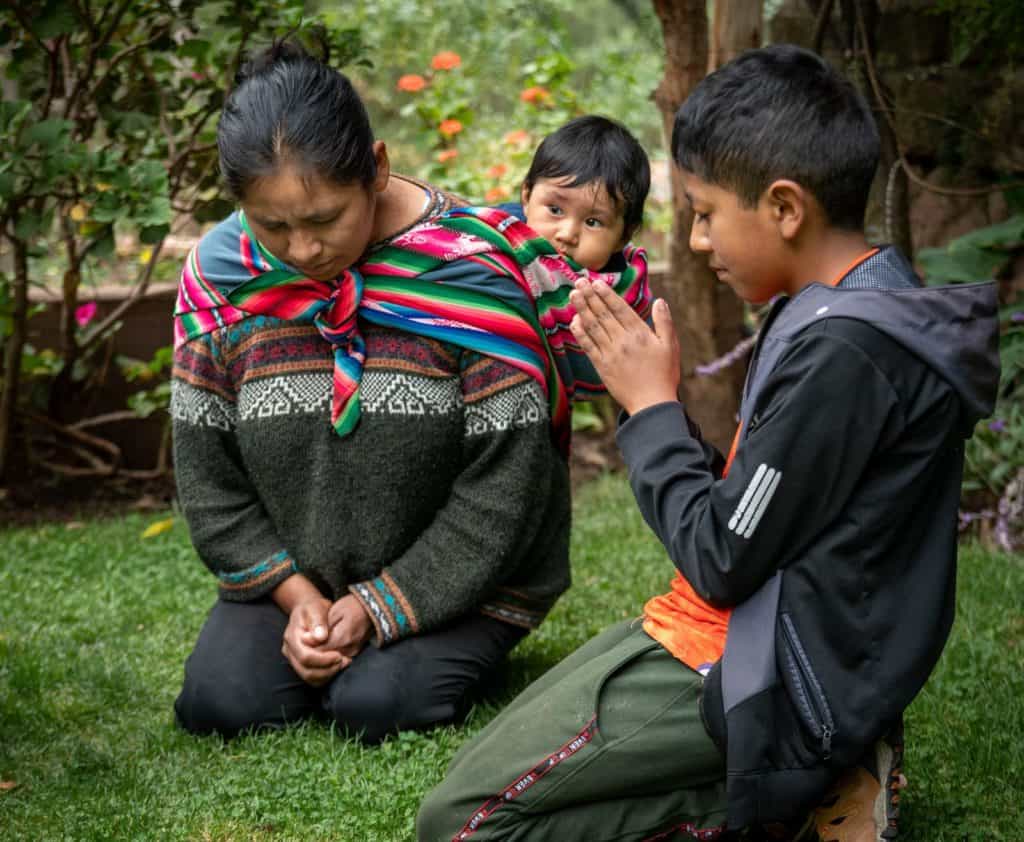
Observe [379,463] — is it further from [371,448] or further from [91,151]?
[91,151]

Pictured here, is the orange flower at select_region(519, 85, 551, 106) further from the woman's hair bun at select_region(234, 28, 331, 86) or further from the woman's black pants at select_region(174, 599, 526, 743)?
A: the woman's black pants at select_region(174, 599, 526, 743)

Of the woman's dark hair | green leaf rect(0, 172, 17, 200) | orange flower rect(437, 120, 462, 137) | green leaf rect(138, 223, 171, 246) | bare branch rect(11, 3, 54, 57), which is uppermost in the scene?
the woman's dark hair

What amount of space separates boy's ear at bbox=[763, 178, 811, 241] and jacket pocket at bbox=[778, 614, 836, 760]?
0.61 metres

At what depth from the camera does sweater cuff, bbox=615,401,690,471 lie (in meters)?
2.12

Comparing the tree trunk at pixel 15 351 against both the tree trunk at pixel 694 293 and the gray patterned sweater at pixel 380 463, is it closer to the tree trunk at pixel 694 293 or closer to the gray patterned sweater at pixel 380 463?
the gray patterned sweater at pixel 380 463

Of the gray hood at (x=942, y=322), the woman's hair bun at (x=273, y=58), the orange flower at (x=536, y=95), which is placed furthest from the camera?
the orange flower at (x=536, y=95)

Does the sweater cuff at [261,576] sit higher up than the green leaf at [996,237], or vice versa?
the green leaf at [996,237]

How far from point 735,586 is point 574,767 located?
460 mm

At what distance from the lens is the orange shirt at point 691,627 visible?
2.24 meters

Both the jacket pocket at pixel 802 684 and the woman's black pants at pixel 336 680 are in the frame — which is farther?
the woman's black pants at pixel 336 680

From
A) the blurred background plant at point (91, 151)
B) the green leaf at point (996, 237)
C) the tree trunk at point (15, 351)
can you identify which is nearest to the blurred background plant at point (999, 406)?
the green leaf at point (996, 237)

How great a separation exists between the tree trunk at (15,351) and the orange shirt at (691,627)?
3.06 metres

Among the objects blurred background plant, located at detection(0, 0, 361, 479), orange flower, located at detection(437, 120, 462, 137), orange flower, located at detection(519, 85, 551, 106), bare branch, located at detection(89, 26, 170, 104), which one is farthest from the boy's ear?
orange flower, located at detection(519, 85, 551, 106)

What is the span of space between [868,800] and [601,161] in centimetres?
148
